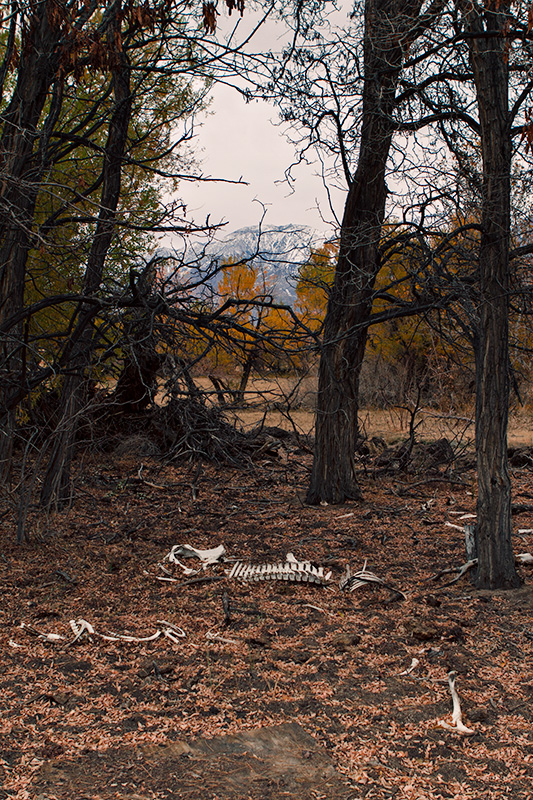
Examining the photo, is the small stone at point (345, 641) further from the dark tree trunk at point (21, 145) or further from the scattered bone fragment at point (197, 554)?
the dark tree trunk at point (21, 145)

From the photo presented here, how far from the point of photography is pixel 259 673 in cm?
386

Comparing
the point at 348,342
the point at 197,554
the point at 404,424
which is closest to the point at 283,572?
the point at 197,554

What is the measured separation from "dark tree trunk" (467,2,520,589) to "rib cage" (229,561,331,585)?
1258 mm

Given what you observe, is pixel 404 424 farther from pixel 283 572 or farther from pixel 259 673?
pixel 259 673

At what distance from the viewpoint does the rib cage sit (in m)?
5.33

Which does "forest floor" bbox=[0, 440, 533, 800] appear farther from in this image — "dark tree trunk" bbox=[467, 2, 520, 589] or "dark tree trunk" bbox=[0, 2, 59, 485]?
"dark tree trunk" bbox=[0, 2, 59, 485]

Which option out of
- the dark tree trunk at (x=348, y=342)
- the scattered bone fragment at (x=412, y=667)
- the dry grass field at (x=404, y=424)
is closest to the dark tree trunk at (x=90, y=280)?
the dark tree trunk at (x=348, y=342)

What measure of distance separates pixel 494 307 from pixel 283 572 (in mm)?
2491

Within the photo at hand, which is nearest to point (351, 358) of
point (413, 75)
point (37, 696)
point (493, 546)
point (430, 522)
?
point (430, 522)

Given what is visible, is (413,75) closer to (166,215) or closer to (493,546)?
(166,215)

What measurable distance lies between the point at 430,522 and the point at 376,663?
3.39 m

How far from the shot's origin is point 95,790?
2.78m

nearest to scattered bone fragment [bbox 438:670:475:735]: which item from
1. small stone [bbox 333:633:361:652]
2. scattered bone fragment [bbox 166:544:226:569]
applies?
small stone [bbox 333:633:361:652]

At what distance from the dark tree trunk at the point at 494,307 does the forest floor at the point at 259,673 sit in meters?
0.50
